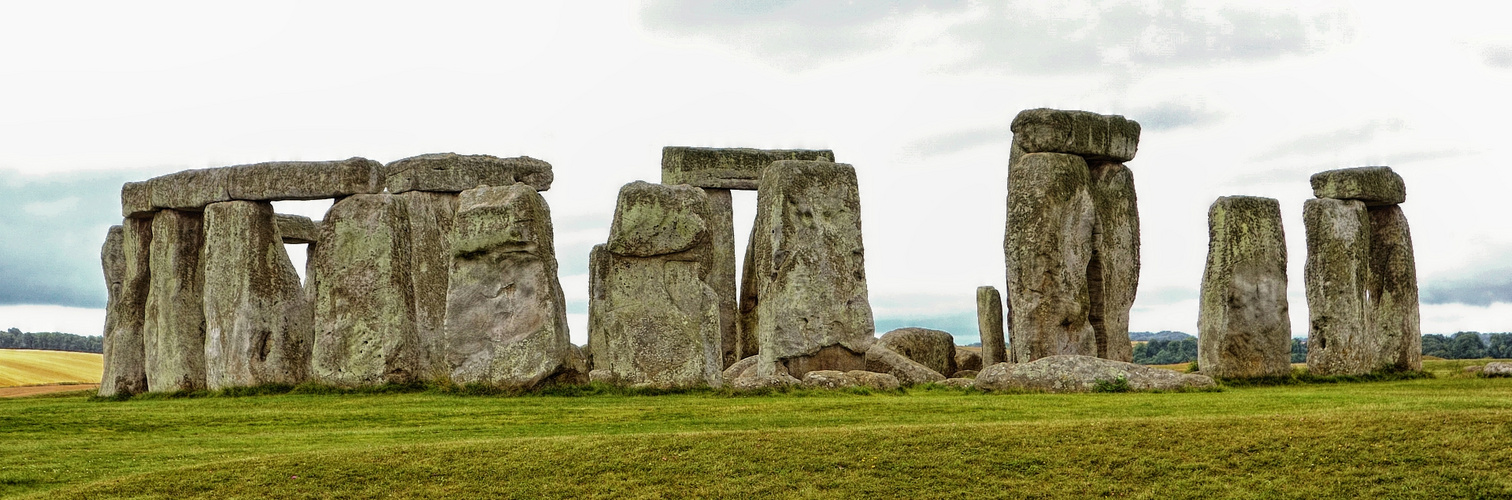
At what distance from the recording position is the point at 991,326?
28453 mm

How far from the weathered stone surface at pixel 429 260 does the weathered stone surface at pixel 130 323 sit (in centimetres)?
619

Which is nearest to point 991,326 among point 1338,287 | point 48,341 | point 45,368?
point 1338,287

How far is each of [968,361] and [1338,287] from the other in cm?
626

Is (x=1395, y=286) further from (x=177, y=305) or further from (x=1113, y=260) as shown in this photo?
(x=177, y=305)

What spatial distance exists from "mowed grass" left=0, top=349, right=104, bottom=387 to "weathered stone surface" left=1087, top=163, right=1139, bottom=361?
82.5 ft

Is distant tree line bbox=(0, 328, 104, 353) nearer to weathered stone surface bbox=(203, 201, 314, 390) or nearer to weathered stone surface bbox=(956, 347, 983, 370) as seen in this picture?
weathered stone surface bbox=(203, 201, 314, 390)

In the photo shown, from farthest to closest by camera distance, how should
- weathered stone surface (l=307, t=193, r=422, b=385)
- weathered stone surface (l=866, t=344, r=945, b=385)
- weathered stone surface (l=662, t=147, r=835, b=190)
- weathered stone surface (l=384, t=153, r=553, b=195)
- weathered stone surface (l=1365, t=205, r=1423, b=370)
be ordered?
weathered stone surface (l=662, t=147, r=835, b=190), weathered stone surface (l=1365, t=205, r=1423, b=370), weathered stone surface (l=384, t=153, r=553, b=195), weathered stone surface (l=307, t=193, r=422, b=385), weathered stone surface (l=866, t=344, r=945, b=385)

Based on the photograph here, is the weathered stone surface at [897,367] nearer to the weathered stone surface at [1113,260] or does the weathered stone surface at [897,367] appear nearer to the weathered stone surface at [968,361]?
the weathered stone surface at [1113,260]

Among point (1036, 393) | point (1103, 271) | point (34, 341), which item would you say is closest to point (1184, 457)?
point (1036, 393)

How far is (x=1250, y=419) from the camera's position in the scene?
17.3m

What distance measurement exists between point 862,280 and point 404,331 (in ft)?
23.5

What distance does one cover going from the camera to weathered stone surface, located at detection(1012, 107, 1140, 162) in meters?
26.7

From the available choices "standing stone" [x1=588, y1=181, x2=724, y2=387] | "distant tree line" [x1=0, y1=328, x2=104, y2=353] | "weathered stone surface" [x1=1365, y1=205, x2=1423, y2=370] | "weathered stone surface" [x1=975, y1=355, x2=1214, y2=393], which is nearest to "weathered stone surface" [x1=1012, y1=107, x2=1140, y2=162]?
"weathered stone surface" [x1=975, y1=355, x2=1214, y2=393]

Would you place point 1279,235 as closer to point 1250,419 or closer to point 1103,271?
point 1103,271
